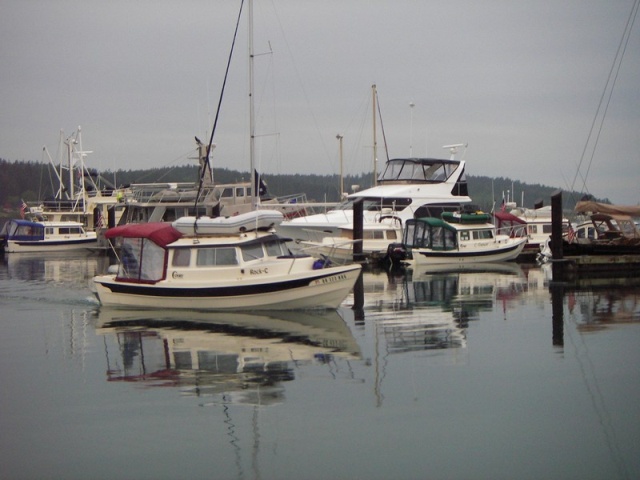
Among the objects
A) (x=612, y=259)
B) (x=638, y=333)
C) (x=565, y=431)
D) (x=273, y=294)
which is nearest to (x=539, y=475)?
(x=565, y=431)

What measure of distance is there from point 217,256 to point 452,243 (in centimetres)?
2155

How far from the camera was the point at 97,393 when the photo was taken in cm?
1612

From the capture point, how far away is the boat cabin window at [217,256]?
24.2 meters

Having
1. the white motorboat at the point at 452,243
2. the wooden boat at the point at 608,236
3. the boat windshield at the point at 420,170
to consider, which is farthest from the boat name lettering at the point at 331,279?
the boat windshield at the point at 420,170

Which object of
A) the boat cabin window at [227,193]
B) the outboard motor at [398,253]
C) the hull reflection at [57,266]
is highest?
the boat cabin window at [227,193]

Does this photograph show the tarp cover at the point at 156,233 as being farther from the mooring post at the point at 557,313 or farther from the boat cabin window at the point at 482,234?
the boat cabin window at the point at 482,234

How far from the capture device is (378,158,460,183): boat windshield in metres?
51.1

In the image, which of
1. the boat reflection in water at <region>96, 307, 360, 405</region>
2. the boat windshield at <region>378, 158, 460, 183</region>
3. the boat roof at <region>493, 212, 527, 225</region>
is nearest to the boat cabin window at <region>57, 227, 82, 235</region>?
the boat windshield at <region>378, 158, 460, 183</region>

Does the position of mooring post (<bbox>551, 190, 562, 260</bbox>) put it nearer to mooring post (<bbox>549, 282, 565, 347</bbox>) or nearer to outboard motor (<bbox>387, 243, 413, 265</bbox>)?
mooring post (<bbox>549, 282, 565, 347</bbox>)

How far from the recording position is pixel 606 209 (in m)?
39.8

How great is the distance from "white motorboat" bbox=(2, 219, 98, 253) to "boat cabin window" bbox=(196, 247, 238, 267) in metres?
41.8

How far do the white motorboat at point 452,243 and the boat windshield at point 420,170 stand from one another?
6.70 metres

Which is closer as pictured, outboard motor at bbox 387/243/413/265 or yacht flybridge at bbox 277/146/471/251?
outboard motor at bbox 387/243/413/265

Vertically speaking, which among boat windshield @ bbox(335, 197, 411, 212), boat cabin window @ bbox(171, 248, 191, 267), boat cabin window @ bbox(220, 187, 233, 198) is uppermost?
boat cabin window @ bbox(220, 187, 233, 198)
